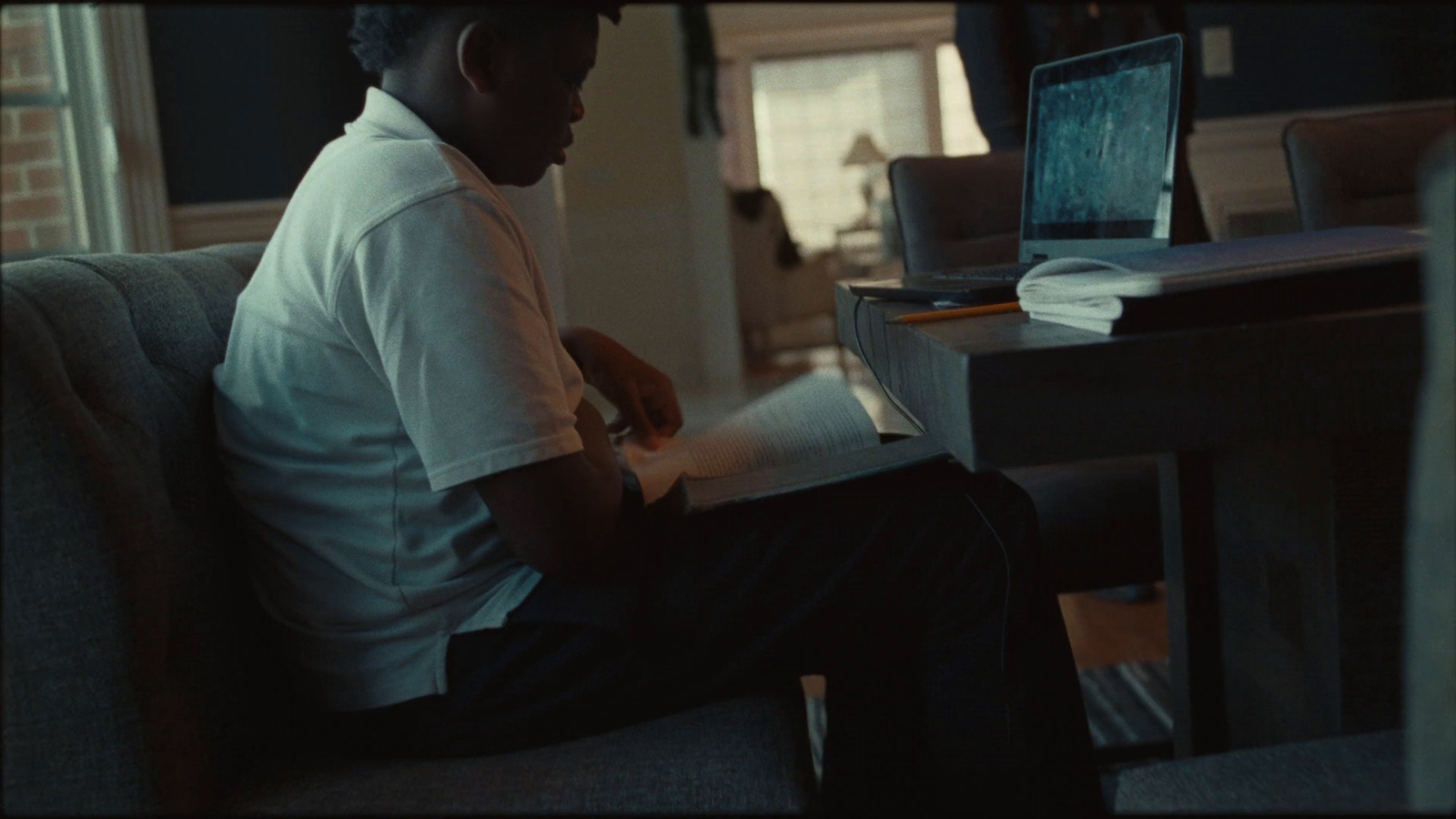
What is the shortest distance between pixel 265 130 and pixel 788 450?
104 inches

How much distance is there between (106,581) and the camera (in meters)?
0.82

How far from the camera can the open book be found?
1.04 metres

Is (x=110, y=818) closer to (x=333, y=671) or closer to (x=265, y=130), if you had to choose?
(x=333, y=671)

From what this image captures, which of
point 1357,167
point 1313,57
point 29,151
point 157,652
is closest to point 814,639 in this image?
point 157,652

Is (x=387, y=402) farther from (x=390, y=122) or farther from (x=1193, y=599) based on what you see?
(x=1193, y=599)

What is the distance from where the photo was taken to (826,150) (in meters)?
11.4

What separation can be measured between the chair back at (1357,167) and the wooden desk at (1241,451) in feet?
2.83

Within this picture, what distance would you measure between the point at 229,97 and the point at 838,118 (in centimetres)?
842

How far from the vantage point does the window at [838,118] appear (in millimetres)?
11117

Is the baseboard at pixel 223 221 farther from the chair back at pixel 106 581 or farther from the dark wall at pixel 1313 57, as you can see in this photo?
the dark wall at pixel 1313 57

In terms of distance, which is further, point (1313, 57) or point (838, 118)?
point (838, 118)

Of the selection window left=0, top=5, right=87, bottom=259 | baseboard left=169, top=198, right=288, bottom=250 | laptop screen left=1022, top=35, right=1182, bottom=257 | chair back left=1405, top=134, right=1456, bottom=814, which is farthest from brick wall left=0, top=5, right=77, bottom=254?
chair back left=1405, top=134, right=1456, bottom=814

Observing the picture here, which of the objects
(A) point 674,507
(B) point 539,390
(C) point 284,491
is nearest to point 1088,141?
(A) point 674,507

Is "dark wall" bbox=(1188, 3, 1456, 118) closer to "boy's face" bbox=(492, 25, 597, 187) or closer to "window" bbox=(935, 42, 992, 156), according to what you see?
"boy's face" bbox=(492, 25, 597, 187)
